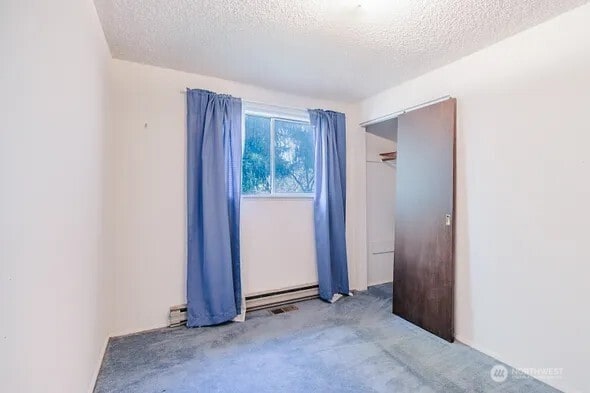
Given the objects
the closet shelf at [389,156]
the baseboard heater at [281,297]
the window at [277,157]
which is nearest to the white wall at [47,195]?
the baseboard heater at [281,297]

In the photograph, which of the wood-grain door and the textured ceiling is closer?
the textured ceiling

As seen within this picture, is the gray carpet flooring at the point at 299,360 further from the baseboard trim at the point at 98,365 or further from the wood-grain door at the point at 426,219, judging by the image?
the wood-grain door at the point at 426,219

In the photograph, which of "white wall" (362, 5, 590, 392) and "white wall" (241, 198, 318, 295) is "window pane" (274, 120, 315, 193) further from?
"white wall" (362, 5, 590, 392)

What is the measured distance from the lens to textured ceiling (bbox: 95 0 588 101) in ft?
6.03

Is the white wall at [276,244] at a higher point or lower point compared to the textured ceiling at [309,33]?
lower

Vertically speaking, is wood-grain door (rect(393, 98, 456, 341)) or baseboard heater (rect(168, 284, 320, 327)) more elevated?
wood-grain door (rect(393, 98, 456, 341))

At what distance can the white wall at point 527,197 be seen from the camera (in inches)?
72.1

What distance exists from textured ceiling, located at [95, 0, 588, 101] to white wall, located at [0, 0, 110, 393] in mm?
460

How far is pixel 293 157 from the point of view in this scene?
3.46 meters

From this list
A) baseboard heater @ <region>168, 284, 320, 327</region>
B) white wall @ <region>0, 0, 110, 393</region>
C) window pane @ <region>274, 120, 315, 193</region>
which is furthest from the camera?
window pane @ <region>274, 120, 315, 193</region>

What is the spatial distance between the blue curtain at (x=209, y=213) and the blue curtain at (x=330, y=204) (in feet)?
3.31

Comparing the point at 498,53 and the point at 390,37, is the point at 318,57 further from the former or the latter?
the point at 498,53

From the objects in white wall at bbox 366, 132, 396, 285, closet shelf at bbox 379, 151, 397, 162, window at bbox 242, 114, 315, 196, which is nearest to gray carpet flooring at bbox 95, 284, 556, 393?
white wall at bbox 366, 132, 396, 285

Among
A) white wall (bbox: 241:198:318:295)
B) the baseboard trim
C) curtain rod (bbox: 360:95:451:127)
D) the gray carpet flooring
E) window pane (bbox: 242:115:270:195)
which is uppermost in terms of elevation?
curtain rod (bbox: 360:95:451:127)
